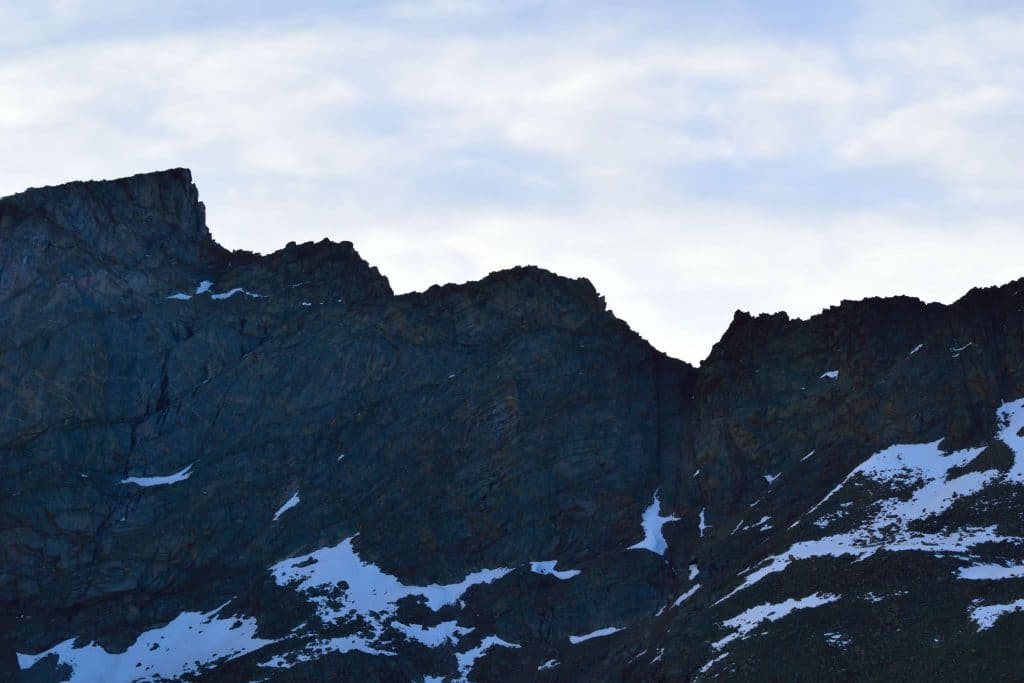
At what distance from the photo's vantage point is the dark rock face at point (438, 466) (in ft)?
470

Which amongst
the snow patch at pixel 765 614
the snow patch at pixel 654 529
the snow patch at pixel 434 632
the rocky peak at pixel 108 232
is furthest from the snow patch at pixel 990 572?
the rocky peak at pixel 108 232

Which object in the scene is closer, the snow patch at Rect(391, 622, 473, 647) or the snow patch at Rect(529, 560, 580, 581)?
the snow patch at Rect(391, 622, 473, 647)

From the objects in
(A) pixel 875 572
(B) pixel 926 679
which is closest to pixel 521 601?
(A) pixel 875 572

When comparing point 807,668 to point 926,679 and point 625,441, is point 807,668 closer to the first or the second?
point 926,679

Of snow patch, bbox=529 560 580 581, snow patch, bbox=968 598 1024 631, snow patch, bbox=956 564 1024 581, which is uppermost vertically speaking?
snow patch, bbox=529 560 580 581

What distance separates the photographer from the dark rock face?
470 feet

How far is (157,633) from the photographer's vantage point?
15762 centimetres

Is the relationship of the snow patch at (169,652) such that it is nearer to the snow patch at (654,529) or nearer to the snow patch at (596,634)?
the snow patch at (596,634)

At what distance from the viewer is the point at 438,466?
544ft

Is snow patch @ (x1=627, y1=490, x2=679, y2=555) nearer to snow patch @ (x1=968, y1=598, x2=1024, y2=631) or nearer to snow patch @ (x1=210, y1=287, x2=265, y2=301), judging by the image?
snow patch @ (x1=968, y1=598, x2=1024, y2=631)

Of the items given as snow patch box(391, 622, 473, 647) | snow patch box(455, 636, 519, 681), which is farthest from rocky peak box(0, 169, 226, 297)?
snow patch box(455, 636, 519, 681)

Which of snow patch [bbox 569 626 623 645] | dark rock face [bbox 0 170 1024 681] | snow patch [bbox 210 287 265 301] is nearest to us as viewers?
dark rock face [bbox 0 170 1024 681]

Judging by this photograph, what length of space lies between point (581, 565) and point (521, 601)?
17.8 feet

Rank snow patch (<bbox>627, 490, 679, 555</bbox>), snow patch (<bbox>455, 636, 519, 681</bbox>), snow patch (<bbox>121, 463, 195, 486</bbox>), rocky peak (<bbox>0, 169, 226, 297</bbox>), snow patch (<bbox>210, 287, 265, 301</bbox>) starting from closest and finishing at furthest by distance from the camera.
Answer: snow patch (<bbox>455, 636, 519, 681</bbox>)
snow patch (<bbox>627, 490, 679, 555</bbox>)
snow patch (<bbox>121, 463, 195, 486</bbox>)
rocky peak (<bbox>0, 169, 226, 297</bbox>)
snow patch (<bbox>210, 287, 265, 301</bbox>)
